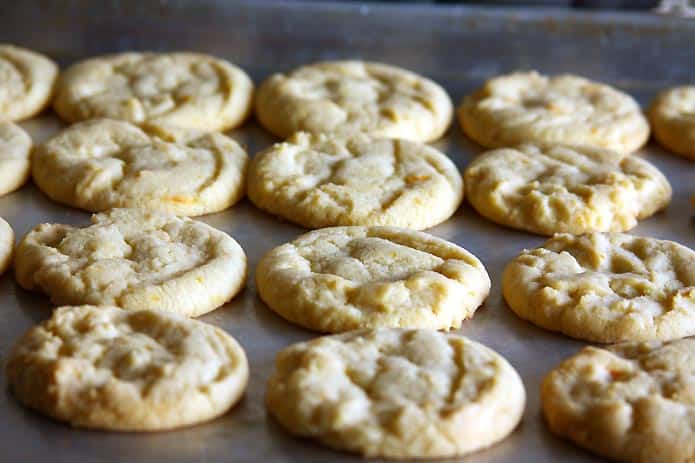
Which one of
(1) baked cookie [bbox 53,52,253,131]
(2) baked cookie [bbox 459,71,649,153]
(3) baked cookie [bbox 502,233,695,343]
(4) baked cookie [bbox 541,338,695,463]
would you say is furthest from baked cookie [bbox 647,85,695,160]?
(1) baked cookie [bbox 53,52,253,131]

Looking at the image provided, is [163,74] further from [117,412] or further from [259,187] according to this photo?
[117,412]

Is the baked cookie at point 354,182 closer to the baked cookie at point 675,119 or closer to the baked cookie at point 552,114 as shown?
the baked cookie at point 552,114

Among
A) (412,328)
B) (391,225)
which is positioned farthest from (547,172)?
(412,328)

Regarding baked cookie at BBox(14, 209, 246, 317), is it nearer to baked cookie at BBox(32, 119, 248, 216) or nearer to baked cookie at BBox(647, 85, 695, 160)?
baked cookie at BBox(32, 119, 248, 216)

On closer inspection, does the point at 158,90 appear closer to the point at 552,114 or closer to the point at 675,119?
the point at 552,114

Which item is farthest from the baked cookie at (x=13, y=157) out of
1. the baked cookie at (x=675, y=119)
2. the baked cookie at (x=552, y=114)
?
the baked cookie at (x=675, y=119)

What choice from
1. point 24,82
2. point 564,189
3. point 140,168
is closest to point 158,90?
point 24,82
